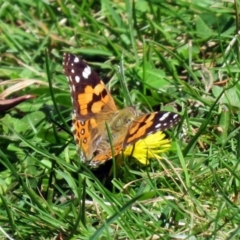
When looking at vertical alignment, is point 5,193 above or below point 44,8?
below

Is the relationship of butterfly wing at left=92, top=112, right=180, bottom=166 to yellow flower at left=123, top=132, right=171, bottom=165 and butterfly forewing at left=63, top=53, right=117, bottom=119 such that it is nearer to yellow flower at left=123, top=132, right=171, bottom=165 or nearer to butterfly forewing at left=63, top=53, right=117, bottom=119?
yellow flower at left=123, top=132, right=171, bottom=165

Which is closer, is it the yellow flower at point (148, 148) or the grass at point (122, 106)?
the grass at point (122, 106)

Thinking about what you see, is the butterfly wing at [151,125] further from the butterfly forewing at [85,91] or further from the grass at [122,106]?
the butterfly forewing at [85,91]

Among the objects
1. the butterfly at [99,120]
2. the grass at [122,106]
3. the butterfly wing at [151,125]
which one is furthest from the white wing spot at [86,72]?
the butterfly wing at [151,125]

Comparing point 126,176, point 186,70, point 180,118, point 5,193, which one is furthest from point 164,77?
point 5,193

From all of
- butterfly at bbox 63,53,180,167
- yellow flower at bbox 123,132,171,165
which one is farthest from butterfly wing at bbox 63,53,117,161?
yellow flower at bbox 123,132,171,165

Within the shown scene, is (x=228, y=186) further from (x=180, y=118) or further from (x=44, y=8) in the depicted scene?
(x=44, y=8)

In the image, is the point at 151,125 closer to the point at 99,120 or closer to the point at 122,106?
the point at 99,120
